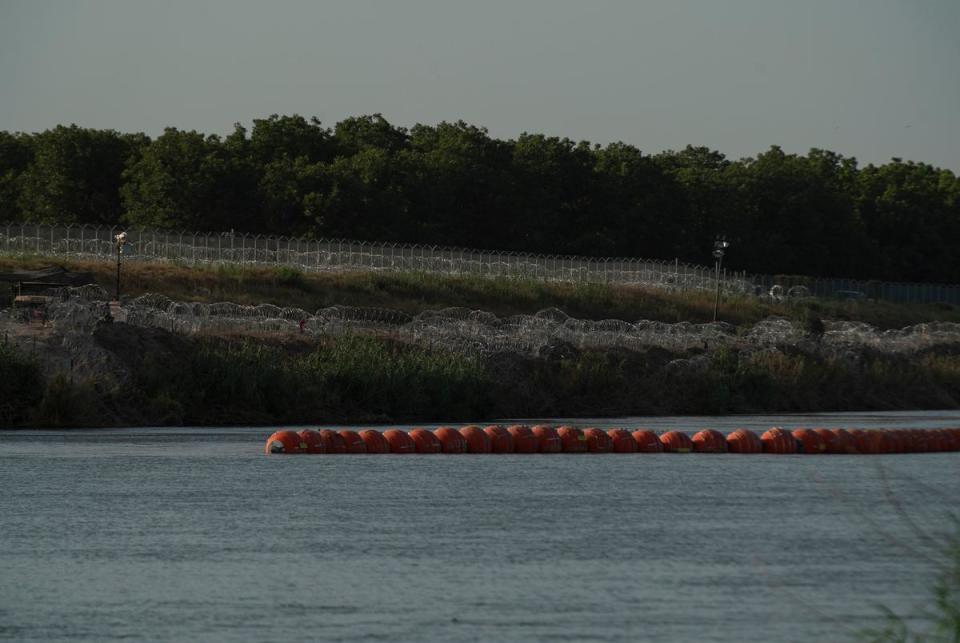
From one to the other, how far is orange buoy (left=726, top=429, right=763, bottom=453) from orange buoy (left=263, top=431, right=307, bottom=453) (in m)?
10.1

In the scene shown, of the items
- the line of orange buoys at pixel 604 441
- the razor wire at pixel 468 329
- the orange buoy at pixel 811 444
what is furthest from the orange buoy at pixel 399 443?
the razor wire at pixel 468 329

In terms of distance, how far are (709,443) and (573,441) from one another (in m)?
3.21

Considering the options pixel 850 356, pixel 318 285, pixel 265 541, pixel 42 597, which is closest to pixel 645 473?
pixel 265 541

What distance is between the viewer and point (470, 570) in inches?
A: 814

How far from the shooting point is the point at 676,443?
38.3m

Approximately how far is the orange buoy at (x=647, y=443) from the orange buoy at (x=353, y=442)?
649 cm

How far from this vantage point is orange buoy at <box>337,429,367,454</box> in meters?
36.8

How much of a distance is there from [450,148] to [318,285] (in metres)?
36.9

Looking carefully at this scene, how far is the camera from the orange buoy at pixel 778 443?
3834cm

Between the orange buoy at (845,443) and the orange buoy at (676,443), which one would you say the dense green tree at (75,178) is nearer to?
the orange buoy at (676,443)

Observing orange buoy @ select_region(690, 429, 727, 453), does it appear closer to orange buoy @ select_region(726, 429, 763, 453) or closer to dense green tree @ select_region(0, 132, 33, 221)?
orange buoy @ select_region(726, 429, 763, 453)

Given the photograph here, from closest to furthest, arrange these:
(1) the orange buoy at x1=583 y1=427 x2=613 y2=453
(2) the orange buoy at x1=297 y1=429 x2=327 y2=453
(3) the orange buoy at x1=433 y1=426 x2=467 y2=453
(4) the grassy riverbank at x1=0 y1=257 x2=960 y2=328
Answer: (2) the orange buoy at x1=297 y1=429 x2=327 y2=453, (3) the orange buoy at x1=433 y1=426 x2=467 y2=453, (1) the orange buoy at x1=583 y1=427 x2=613 y2=453, (4) the grassy riverbank at x1=0 y1=257 x2=960 y2=328

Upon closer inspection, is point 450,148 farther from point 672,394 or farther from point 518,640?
point 518,640

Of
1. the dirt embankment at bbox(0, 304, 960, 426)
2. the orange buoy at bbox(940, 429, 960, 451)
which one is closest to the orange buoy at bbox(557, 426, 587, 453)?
the orange buoy at bbox(940, 429, 960, 451)
